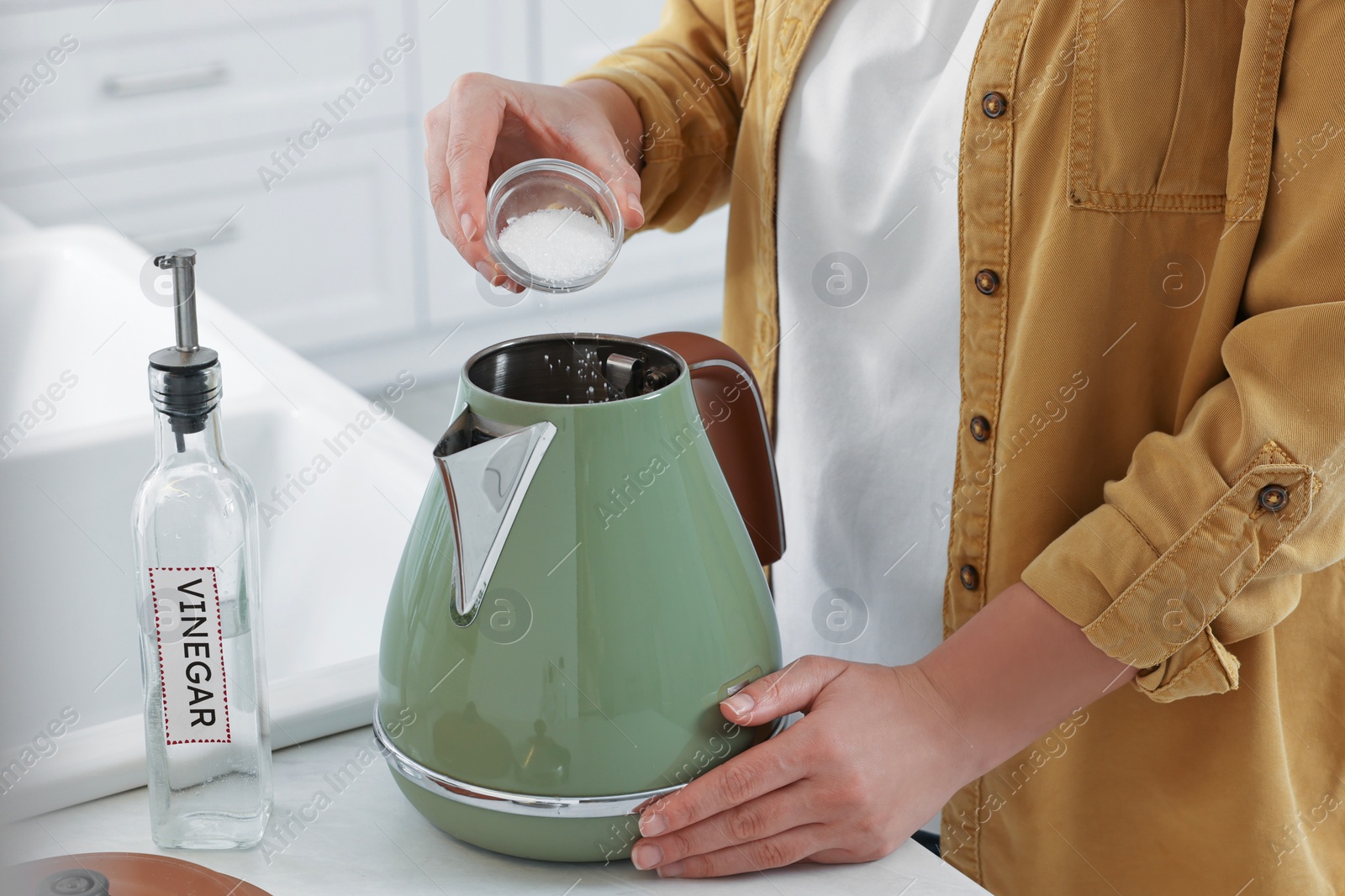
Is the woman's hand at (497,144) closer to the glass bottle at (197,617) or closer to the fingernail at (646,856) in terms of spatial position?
the glass bottle at (197,617)

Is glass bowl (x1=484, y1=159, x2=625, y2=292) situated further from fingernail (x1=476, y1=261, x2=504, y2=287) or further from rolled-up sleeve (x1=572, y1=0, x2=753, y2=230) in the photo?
rolled-up sleeve (x1=572, y1=0, x2=753, y2=230)

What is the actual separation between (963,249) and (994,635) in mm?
233

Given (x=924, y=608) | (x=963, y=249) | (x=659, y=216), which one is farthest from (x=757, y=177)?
(x=924, y=608)

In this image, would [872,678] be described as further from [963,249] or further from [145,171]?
[145,171]

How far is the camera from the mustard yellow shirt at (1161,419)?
583 mm

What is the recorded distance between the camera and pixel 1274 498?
22.9 inches

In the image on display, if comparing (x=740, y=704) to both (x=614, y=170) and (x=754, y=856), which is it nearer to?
(x=754, y=856)

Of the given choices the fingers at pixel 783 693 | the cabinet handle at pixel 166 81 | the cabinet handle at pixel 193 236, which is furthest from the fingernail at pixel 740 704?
the cabinet handle at pixel 166 81

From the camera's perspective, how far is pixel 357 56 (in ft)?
9.14

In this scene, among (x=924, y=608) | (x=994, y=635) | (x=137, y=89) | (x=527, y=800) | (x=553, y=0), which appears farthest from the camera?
(x=553, y=0)

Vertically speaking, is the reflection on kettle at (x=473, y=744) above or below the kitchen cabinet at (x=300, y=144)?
above

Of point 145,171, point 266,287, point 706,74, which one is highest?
point 706,74

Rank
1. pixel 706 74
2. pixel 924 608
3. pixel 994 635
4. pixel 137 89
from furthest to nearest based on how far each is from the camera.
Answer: pixel 137 89, pixel 706 74, pixel 924 608, pixel 994 635

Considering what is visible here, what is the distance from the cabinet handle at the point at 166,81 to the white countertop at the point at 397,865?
232 cm
